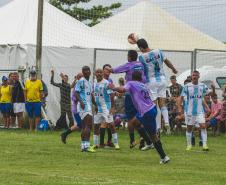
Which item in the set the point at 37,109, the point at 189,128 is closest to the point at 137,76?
the point at 189,128

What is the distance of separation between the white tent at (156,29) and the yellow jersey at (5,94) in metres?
9.42

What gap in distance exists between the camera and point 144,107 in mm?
15375

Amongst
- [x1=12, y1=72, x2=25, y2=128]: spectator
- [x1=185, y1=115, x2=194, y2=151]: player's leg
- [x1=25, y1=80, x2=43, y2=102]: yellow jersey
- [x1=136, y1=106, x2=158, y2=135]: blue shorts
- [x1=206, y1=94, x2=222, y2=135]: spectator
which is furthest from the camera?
[x1=12, y1=72, x2=25, y2=128]: spectator

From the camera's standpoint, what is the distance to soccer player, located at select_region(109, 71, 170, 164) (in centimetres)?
1529

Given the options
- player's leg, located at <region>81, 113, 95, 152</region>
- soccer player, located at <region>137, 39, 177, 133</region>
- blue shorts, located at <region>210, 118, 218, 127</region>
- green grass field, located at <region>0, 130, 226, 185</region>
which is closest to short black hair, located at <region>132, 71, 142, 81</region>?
green grass field, located at <region>0, 130, 226, 185</region>

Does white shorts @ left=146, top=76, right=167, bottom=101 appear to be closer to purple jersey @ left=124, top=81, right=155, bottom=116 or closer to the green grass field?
the green grass field

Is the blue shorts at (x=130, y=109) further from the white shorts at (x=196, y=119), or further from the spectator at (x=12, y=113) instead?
the spectator at (x=12, y=113)

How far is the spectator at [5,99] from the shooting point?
29.6 metres

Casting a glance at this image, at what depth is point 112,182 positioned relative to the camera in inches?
479

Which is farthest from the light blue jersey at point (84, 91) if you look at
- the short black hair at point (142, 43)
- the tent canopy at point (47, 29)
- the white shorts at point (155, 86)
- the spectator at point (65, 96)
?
the tent canopy at point (47, 29)

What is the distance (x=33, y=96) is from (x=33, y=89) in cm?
26

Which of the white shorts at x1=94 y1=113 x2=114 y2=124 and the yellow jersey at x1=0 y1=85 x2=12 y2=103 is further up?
the yellow jersey at x1=0 y1=85 x2=12 y2=103

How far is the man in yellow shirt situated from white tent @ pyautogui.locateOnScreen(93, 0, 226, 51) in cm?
1076

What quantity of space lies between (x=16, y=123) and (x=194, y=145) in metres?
11.1
